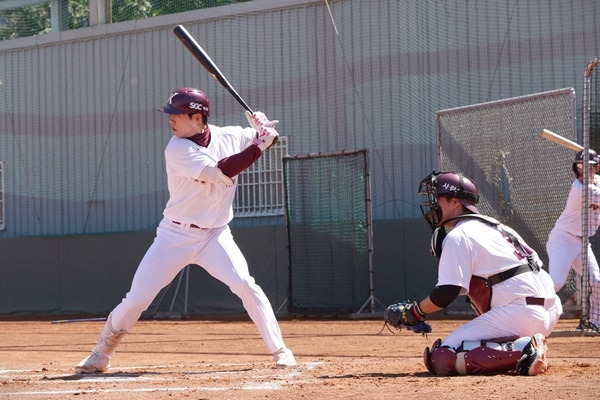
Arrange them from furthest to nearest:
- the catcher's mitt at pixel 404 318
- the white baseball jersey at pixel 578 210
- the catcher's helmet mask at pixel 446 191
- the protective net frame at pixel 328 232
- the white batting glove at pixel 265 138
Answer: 1. the protective net frame at pixel 328 232
2. the white baseball jersey at pixel 578 210
3. the white batting glove at pixel 265 138
4. the catcher's helmet mask at pixel 446 191
5. the catcher's mitt at pixel 404 318

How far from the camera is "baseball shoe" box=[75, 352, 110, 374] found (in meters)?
7.92

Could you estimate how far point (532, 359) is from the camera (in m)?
6.63

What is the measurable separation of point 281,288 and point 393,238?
213 cm

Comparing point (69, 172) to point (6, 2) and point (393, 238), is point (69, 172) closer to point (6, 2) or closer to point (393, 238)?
point (6, 2)

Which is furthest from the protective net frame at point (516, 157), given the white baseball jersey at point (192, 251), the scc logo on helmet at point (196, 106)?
the white baseball jersey at point (192, 251)

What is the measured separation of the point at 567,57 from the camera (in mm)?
15602

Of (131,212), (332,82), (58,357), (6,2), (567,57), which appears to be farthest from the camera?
(6,2)

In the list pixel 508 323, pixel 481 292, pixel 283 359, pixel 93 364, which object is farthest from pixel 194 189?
pixel 508 323

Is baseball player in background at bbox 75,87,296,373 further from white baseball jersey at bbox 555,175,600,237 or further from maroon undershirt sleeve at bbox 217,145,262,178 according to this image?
white baseball jersey at bbox 555,175,600,237

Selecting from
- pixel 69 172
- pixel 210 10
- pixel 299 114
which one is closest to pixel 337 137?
pixel 299 114

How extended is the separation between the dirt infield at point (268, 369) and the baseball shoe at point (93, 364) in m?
0.16

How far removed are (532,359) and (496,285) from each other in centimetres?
50

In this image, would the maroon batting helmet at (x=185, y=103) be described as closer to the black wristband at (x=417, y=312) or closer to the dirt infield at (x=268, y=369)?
the dirt infield at (x=268, y=369)

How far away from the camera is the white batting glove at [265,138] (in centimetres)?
764
